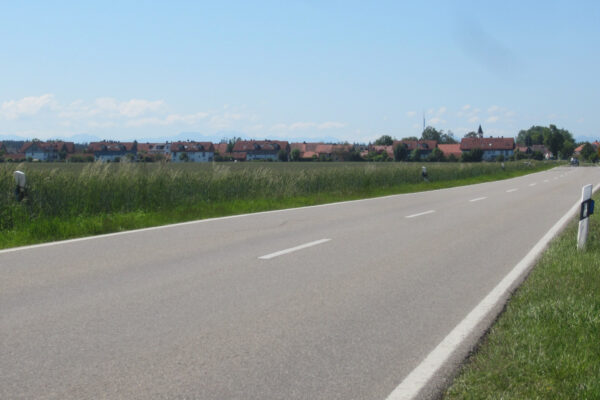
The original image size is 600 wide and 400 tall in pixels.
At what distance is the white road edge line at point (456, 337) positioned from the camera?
3625 mm

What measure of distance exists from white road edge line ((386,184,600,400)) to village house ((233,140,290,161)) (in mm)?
153494

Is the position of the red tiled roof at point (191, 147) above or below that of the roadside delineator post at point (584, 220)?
above

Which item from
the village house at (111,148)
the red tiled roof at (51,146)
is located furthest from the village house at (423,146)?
the red tiled roof at (51,146)

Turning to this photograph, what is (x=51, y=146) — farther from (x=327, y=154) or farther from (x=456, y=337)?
(x=456, y=337)

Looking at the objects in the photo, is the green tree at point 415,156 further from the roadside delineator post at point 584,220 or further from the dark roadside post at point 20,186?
the roadside delineator post at point 584,220

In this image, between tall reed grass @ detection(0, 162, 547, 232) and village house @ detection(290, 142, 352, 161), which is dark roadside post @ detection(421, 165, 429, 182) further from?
village house @ detection(290, 142, 352, 161)

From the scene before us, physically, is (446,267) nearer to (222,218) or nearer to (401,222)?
(401,222)

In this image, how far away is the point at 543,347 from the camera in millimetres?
4188

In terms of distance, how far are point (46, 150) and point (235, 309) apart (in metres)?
146

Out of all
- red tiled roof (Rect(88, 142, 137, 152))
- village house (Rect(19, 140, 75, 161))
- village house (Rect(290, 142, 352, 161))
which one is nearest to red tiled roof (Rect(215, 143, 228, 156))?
red tiled roof (Rect(88, 142, 137, 152))

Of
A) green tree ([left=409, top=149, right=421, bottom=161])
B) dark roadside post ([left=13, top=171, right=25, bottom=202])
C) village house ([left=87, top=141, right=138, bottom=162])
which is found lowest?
green tree ([left=409, top=149, right=421, bottom=161])

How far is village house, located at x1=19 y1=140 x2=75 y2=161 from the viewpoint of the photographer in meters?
135

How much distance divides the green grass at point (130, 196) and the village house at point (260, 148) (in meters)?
142

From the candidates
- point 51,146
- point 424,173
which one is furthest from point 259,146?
point 424,173
